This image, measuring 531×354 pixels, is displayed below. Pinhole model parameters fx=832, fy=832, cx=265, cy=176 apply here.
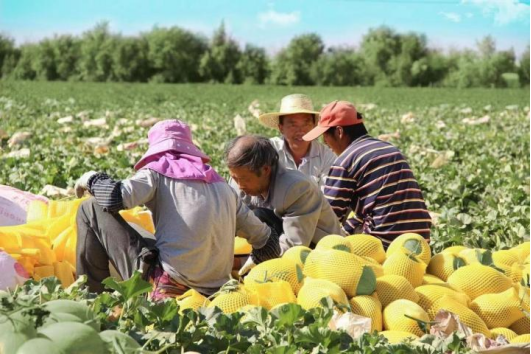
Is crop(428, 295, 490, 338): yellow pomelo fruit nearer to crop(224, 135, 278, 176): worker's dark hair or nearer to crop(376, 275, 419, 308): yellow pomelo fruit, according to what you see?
crop(376, 275, 419, 308): yellow pomelo fruit

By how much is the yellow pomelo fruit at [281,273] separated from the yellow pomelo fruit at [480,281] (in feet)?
2.32

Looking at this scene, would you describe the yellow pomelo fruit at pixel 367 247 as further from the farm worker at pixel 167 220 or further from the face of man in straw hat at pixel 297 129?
the face of man in straw hat at pixel 297 129

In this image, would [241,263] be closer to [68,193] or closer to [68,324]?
[68,193]

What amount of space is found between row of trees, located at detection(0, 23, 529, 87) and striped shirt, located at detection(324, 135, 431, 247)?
6688cm

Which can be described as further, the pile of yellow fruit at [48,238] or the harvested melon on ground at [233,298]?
the pile of yellow fruit at [48,238]

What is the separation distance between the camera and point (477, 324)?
128 inches

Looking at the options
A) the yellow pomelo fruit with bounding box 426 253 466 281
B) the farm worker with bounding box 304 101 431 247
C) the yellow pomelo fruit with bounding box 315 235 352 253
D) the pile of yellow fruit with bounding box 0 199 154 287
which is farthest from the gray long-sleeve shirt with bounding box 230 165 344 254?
the yellow pomelo fruit with bounding box 315 235 352 253

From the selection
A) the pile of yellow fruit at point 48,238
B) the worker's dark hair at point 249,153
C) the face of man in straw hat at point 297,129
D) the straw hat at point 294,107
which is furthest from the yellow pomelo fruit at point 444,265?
the straw hat at point 294,107

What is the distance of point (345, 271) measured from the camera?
3.28 metres

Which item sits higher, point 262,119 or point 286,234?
point 262,119

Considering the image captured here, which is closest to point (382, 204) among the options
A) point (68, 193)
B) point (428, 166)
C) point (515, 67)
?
point (68, 193)

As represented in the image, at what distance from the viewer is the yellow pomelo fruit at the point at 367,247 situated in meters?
3.76

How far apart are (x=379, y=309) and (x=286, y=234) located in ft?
4.92

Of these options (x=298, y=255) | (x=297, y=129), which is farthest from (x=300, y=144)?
(x=298, y=255)
